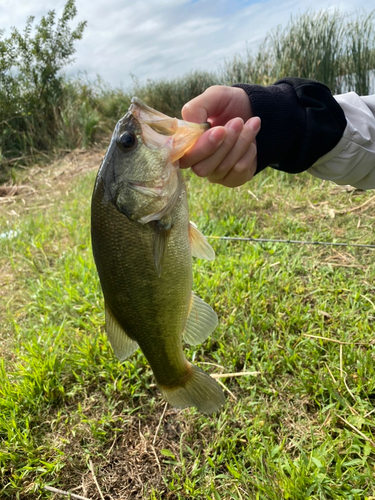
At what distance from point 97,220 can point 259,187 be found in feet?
11.9

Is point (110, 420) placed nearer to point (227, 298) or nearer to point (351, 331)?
point (227, 298)

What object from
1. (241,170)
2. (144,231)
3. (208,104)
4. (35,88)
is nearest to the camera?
(144,231)

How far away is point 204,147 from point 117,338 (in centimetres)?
82

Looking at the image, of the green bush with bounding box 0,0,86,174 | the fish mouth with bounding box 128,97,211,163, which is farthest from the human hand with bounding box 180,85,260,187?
the green bush with bounding box 0,0,86,174

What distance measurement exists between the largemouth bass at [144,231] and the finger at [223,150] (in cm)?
18

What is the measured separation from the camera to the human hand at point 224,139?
1.47 meters

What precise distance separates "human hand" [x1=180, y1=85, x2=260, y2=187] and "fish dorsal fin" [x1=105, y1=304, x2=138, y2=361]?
67cm

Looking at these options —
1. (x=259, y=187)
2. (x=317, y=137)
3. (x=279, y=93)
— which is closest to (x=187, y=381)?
(x=317, y=137)

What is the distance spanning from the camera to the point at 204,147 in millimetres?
1453

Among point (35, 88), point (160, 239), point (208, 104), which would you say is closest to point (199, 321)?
point (160, 239)

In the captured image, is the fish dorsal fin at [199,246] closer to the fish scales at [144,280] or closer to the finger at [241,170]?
the fish scales at [144,280]

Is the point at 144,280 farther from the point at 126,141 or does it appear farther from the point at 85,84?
the point at 85,84

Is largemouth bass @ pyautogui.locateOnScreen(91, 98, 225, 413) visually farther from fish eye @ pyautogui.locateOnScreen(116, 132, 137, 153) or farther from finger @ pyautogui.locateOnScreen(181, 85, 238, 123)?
finger @ pyautogui.locateOnScreen(181, 85, 238, 123)

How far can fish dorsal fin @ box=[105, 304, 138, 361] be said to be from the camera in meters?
1.41
